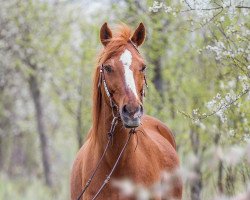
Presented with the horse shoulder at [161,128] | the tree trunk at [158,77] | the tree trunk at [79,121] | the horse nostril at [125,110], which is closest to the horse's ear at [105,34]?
the horse nostril at [125,110]

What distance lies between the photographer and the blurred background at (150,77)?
6551mm

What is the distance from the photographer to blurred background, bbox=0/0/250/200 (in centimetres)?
655

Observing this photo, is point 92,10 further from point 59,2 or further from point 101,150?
point 101,150

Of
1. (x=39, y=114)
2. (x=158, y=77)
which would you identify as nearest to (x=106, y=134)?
(x=158, y=77)

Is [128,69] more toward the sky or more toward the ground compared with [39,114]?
more toward the sky

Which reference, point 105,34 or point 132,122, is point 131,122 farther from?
point 105,34

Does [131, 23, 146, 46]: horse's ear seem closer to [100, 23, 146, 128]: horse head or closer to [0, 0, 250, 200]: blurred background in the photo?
[100, 23, 146, 128]: horse head

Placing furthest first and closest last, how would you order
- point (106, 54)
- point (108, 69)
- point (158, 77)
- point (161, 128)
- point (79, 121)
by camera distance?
point (79, 121)
point (158, 77)
point (161, 128)
point (106, 54)
point (108, 69)

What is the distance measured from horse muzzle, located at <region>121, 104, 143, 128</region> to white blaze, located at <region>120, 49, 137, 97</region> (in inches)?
7.5

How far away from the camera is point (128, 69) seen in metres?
5.09

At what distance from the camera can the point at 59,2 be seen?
754 inches

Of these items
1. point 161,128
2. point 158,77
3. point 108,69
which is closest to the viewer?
point 108,69

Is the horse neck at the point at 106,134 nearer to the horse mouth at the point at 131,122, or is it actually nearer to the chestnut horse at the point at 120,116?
the chestnut horse at the point at 120,116

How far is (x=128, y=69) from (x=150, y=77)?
7.13m
